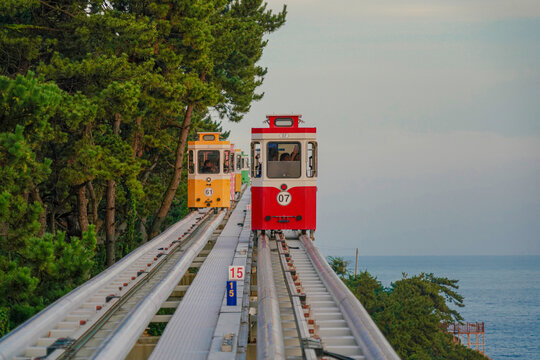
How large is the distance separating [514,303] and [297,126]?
170733 mm

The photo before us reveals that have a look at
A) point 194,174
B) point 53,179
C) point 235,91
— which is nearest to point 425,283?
point 235,91

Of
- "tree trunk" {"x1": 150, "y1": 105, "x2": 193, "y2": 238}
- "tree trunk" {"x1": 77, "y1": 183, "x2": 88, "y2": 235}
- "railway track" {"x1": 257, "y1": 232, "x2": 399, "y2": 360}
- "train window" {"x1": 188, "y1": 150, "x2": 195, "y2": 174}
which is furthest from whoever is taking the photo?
"tree trunk" {"x1": 150, "y1": 105, "x2": 193, "y2": 238}

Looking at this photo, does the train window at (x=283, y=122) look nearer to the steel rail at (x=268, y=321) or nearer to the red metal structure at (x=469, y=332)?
the steel rail at (x=268, y=321)

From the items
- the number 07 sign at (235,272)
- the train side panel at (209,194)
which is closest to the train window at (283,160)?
the number 07 sign at (235,272)

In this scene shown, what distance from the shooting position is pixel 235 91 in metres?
35.7

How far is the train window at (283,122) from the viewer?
52.5 ft

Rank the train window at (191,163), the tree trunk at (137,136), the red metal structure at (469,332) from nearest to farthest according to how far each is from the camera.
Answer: the train window at (191,163)
the tree trunk at (137,136)
the red metal structure at (469,332)

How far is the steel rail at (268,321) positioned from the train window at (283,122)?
4.26m

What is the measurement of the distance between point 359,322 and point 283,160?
750 centimetres

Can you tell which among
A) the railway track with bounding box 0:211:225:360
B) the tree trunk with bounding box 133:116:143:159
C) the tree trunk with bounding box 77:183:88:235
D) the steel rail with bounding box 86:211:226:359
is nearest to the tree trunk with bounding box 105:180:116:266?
the tree trunk with bounding box 77:183:88:235

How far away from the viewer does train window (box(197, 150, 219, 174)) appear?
82.1 feet

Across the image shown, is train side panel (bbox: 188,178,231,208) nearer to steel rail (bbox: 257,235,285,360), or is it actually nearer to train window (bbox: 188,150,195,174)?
train window (bbox: 188,150,195,174)

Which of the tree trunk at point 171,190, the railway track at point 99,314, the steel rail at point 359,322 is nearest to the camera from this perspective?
the steel rail at point 359,322

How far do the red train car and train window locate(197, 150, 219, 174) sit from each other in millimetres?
9213
